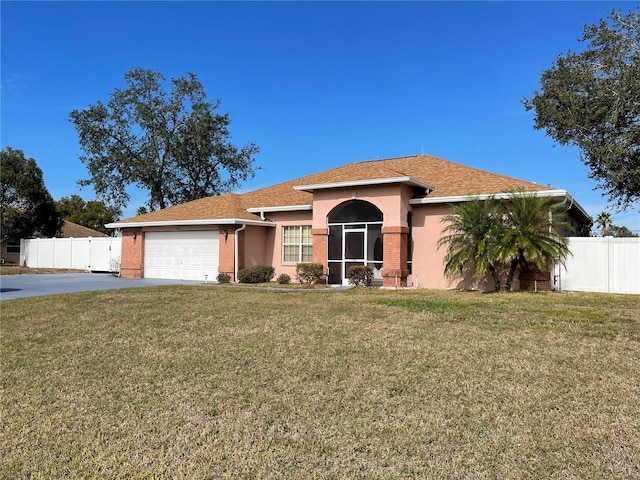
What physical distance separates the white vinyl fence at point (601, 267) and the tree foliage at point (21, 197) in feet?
126

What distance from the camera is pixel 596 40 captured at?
71.1 ft

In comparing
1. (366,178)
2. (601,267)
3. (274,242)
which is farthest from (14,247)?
(601,267)

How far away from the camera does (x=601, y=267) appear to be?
1509cm

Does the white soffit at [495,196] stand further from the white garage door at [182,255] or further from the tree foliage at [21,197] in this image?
the tree foliage at [21,197]

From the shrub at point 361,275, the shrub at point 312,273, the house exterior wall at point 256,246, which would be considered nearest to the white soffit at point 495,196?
the shrub at point 361,275

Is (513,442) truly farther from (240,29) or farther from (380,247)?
(240,29)

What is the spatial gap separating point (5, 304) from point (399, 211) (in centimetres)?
1287

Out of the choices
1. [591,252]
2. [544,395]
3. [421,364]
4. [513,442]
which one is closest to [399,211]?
[591,252]

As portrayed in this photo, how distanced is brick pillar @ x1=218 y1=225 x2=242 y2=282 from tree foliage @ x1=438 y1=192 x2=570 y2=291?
9.55 metres

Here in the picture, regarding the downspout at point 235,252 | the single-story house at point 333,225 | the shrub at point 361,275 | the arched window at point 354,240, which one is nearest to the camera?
the single-story house at point 333,225

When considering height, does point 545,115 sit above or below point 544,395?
above

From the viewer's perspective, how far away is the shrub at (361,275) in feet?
56.6

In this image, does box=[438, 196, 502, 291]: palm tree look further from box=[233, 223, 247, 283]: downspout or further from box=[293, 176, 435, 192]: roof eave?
box=[233, 223, 247, 283]: downspout

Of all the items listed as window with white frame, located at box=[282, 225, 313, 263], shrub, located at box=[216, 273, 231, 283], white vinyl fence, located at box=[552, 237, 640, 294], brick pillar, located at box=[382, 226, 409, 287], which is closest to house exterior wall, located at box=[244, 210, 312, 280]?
window with white frame, located at box=[282, 225, 313, 263]
